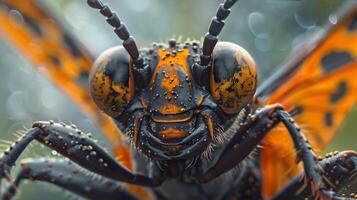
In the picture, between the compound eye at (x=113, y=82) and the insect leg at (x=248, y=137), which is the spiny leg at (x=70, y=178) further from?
the insect leg at (x=248, y=137)

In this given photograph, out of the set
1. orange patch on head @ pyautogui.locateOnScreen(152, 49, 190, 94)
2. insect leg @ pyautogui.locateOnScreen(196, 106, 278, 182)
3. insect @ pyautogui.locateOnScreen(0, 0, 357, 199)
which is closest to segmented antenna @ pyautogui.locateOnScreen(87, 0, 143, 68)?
insect @ pyautogui.locateOnScreen(0, 0, 357, 199)

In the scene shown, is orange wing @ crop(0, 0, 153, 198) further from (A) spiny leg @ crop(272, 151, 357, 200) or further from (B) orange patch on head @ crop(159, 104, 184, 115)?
(A) spiny leg @ crop(272, 151, 357, 200)

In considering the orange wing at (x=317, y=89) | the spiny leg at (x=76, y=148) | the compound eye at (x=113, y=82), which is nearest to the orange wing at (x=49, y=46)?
the orange wing at (x=317, y=89)

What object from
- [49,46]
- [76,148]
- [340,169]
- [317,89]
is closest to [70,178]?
[76,148]

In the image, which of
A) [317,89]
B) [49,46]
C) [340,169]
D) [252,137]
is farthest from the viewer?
[49,46]

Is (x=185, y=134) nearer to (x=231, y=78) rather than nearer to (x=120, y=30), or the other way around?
(x=231, y=78)

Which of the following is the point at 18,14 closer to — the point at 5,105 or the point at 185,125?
the point at 5,105
